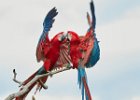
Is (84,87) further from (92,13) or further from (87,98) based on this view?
(92,13)

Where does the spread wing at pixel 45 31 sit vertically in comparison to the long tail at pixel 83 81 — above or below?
above

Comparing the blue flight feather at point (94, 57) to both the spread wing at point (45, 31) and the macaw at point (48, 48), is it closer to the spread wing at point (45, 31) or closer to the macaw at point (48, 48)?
the macaw at point (48, 48)

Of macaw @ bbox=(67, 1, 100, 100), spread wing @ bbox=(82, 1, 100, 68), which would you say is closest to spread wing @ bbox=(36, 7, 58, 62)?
macaw @ bbox=(67, 1, 100, 100)

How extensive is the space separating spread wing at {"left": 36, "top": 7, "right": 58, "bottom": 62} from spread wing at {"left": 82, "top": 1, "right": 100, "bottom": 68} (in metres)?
1.34

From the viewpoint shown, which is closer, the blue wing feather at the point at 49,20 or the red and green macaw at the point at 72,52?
the red and green macaw at the point at 72,52

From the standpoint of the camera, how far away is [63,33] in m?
19.9

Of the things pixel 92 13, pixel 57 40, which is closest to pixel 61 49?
pixel 57 40

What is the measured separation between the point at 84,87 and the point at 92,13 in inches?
94.1

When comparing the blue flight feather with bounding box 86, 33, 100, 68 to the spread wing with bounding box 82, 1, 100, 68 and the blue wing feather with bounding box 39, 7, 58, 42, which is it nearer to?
the spread wing with bounding box 82, 1, 100, 68

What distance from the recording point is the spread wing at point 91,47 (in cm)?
1972

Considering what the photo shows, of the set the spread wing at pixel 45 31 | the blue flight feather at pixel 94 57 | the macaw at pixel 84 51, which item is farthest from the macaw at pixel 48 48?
the blue flight feather at pixel 94 57

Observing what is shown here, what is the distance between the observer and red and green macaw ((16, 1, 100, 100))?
19.6m

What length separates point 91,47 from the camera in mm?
19766

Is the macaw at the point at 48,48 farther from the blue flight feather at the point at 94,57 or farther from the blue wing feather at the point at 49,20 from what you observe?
the blue flight feather at the point at 94,57
